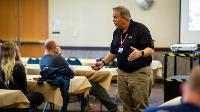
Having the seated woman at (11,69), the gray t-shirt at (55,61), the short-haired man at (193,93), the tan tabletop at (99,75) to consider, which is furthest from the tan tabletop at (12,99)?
the short-haired man at (193,93)

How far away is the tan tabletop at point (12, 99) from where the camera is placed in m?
3.76

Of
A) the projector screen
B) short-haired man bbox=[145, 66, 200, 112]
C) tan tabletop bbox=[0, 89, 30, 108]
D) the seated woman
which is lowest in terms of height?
tan tabletop bbox=[0, 89, 30, 108]

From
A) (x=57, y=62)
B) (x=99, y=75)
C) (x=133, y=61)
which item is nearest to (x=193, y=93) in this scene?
(x=133, y=61)

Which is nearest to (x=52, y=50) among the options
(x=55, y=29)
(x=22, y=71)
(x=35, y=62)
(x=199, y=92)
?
(x=22, y=71)

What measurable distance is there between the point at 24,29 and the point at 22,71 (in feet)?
19.7

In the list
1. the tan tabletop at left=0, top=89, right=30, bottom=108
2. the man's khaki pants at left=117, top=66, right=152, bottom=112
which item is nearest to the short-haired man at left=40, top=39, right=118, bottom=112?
the tan tabletop at left=0, top=89, right=30, bottom=108

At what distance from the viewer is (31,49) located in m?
10.0

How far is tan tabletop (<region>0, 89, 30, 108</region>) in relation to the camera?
12.3 ft

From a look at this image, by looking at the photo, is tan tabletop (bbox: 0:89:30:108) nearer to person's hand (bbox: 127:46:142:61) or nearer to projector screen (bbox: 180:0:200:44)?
person's hand (bbox: 127:46:142:61)

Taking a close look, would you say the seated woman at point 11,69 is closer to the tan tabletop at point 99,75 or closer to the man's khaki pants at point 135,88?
the man's khaki pants at point 135,88

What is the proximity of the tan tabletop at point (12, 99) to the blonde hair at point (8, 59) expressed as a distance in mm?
281

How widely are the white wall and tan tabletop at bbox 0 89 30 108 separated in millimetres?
5463

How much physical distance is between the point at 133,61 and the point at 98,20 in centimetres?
576

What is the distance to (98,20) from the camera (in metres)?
9.41
